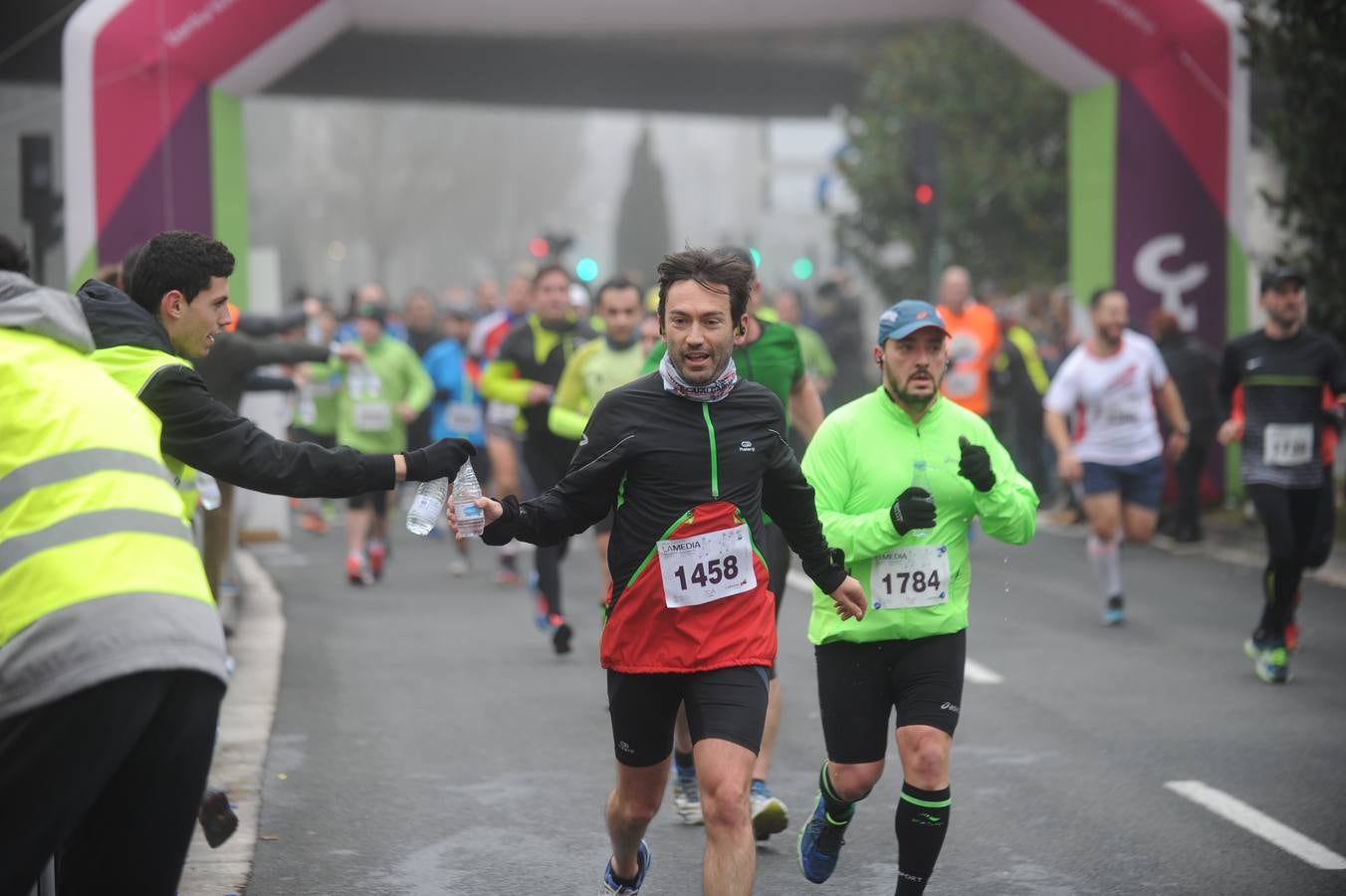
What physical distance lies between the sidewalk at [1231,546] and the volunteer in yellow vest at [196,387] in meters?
10.5

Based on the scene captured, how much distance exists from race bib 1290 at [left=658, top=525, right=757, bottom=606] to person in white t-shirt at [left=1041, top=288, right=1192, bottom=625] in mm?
6877

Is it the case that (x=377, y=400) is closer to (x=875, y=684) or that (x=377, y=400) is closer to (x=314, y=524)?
(x=314, y=524)

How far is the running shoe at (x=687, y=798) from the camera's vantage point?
6.66 m

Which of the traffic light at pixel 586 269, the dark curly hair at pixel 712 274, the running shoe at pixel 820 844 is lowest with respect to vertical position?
the running shoe at pixel 820 844

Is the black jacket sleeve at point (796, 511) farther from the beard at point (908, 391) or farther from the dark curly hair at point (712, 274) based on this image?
the beard at point (908, 391)

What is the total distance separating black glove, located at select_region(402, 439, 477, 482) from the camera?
444cm

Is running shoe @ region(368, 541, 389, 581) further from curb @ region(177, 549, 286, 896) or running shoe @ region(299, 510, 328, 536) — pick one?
running shoe @ region(299, 510, 328, 536)

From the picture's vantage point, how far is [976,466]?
5.23 m

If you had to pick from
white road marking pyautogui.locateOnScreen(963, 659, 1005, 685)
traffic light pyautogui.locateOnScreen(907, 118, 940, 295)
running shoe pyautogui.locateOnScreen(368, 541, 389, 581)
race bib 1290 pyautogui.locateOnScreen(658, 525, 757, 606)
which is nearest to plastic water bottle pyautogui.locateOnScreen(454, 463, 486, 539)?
race bib 1290 pyautogui.locateOnScreen(658, 525, 757, 606)

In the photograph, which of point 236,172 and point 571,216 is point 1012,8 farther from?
point 571,216

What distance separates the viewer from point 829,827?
5.44 m

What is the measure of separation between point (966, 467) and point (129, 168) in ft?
36.6

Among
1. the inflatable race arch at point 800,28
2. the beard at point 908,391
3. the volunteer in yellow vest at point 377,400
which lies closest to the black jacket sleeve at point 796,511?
the beard at point 908,391

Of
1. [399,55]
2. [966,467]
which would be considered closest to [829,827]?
[966,467]
